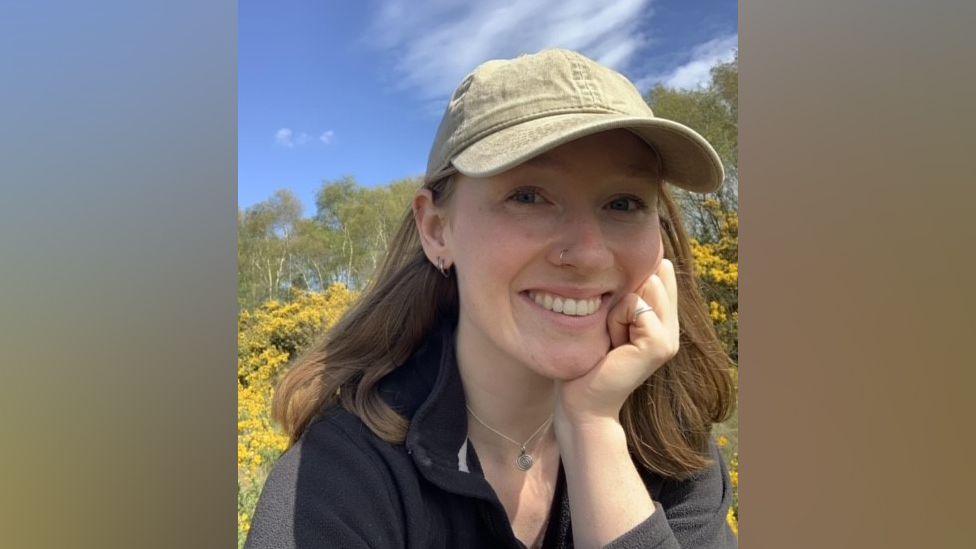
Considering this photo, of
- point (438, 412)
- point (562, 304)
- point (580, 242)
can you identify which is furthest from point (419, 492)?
point (580, 242)

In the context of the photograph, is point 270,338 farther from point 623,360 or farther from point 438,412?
point 623,360

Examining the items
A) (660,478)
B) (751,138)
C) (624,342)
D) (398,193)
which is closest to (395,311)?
(624,342)

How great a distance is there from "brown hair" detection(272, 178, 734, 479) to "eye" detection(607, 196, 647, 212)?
0.24 metres

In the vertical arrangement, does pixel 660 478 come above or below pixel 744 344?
below

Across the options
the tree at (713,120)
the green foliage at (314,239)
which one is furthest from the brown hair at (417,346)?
the green foliage at (314,239)

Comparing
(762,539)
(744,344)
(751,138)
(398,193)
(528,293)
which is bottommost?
(762,539)

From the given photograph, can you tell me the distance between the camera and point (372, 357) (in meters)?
1.31

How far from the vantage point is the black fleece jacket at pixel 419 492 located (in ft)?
3.15

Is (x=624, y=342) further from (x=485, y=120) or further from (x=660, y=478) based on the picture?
(x=485, y=120)

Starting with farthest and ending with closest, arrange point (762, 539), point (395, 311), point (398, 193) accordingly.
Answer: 1. point (398, 193)
2. point (395, 311)
3. point (762, 539)

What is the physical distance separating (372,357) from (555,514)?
486 millimetres

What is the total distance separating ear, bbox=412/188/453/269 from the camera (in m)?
1.21

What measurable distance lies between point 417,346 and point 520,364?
9.4 inches

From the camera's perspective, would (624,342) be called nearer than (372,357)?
Yes
